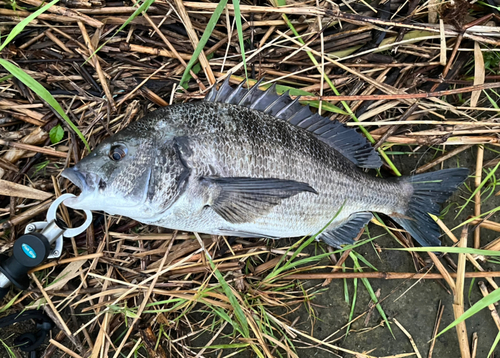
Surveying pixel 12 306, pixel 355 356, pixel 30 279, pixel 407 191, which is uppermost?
pixel 407 191

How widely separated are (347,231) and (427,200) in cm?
67

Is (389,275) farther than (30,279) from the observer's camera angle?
Yes

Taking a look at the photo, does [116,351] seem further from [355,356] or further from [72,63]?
[72,63]

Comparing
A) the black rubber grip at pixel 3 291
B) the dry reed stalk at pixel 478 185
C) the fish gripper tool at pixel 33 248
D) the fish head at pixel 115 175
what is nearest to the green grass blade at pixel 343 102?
the dry reed stalk at pixel 478 185

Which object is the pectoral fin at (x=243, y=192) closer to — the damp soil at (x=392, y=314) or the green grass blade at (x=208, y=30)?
the damp soil at (x=392, y=314)

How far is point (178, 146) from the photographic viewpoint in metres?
2.00

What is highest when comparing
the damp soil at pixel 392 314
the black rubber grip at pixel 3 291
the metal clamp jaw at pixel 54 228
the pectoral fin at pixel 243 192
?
the pectoral fin at pixel 243 192

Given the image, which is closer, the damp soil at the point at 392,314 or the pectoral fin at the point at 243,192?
the pectoral fin at the point at 243,192

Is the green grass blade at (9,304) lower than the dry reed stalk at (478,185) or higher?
lower

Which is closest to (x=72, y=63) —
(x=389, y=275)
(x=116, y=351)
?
(x=116, y=351)

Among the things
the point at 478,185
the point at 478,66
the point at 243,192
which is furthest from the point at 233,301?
the point at 478,66

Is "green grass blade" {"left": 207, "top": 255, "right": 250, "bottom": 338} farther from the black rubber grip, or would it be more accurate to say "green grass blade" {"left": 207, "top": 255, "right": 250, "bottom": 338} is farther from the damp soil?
the black rubber grip

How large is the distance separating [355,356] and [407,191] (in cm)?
133

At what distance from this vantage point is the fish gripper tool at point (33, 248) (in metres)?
2.13
